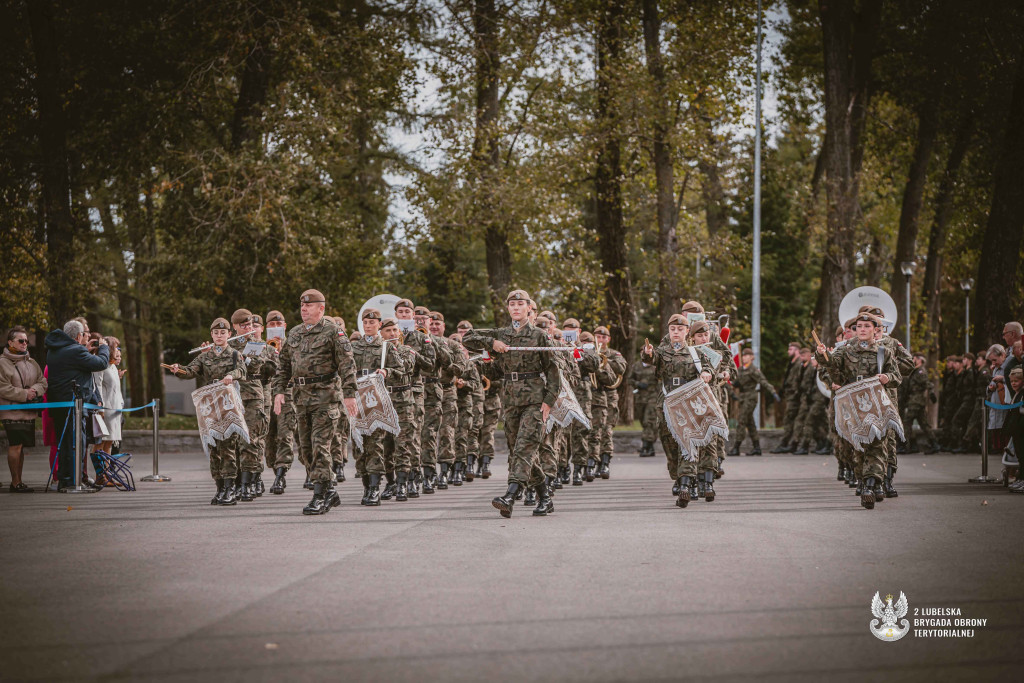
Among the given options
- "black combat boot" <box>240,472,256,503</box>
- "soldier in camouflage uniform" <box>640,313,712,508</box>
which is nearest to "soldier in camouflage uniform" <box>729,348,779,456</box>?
"soldier in camouflage uniform" <box>640,313,712,508</box>

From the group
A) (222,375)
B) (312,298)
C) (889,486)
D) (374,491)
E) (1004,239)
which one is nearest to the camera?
(312,298)

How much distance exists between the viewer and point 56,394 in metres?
14.6

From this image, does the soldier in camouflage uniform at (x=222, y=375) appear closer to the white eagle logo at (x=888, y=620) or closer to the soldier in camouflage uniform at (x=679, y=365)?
the soldier in camouflage uniform at (x=679, y=365)

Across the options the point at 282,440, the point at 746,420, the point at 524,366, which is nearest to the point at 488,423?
the point at 282,440

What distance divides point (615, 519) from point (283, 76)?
19.3 m

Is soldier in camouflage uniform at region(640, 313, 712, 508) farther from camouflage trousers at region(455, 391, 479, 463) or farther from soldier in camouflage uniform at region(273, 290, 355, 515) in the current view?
soldier in camouflage uniform at region(273, 290, 355, 515)

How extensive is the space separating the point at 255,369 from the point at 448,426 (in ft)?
8.96

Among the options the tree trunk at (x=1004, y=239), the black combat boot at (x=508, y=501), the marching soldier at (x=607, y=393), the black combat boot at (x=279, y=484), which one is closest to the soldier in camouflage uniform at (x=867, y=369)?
the black combat boot at (x=508, y=501)

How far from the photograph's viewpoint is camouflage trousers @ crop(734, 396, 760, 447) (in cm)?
2330

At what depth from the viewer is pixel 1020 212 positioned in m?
22.7

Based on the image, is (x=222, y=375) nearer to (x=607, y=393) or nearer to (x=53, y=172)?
(x=607, y=393)

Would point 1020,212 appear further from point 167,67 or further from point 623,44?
point 167,67

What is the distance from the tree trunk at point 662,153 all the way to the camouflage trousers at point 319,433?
18144mm

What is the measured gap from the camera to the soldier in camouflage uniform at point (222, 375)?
12.5m
